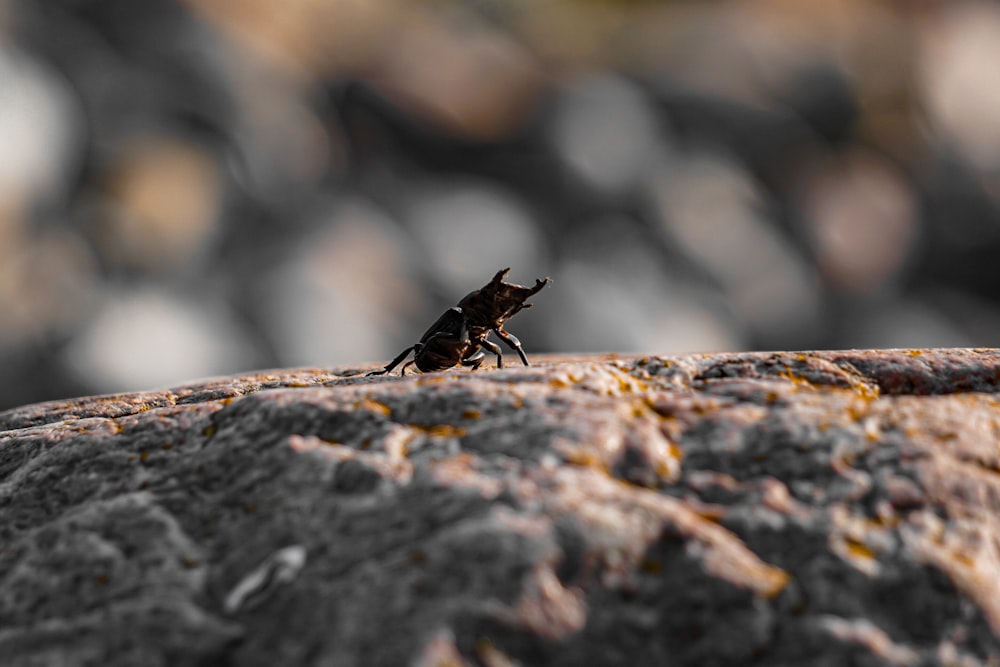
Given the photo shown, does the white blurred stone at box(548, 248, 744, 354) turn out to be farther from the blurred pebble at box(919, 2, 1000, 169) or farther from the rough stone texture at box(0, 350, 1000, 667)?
the rough stone texture at box(0, 350, 1000, 667)

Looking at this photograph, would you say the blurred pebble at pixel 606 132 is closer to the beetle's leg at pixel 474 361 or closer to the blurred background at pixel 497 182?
the blurred background at pixel 497 182

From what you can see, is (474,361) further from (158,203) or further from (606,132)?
(606,132)

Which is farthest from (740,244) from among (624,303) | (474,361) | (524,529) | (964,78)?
(524,529)

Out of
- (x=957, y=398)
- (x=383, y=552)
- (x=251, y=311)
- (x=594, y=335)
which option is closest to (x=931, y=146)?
(x=594, y=335)

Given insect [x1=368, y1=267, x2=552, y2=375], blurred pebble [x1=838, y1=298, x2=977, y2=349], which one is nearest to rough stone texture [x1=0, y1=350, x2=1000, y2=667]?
insect [x1=368, y1=267, x2=552, y2=375]

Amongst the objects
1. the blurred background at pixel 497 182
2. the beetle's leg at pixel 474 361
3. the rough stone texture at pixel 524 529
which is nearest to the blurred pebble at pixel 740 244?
the blurred background at pixel 497 182

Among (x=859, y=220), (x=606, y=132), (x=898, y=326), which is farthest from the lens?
(x=859, y=220)

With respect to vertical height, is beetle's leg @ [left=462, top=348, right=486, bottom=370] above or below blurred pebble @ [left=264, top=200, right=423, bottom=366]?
below
